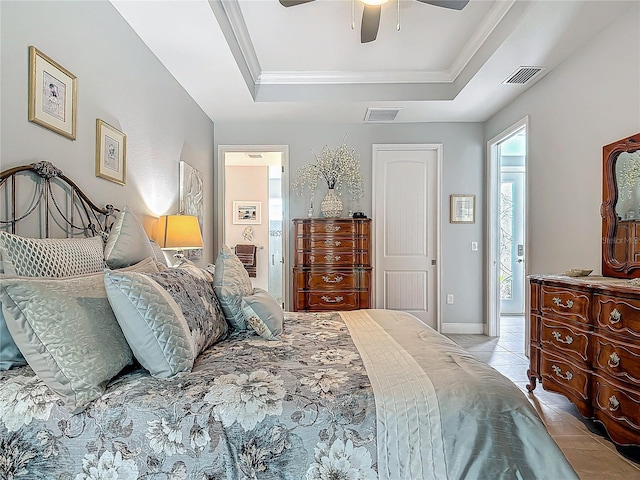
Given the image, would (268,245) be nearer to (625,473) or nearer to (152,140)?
(152,140)

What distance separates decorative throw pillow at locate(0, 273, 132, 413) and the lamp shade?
171cm

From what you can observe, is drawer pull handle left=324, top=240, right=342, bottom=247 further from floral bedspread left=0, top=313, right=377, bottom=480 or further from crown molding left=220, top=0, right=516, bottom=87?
floral bedspread left=0, top=313, right=377, bottom=480

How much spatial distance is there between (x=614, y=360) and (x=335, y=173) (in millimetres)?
3241

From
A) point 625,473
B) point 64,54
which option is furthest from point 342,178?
point 625,473

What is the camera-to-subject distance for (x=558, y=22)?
2609 mm

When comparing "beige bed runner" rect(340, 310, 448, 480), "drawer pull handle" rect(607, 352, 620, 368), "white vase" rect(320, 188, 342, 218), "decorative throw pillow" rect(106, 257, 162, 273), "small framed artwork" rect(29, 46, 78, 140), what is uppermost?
"small framed artwork" rect(29, 46, 78, 140)

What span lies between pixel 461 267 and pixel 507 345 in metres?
1.04

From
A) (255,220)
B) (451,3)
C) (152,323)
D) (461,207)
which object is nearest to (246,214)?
(255,220)

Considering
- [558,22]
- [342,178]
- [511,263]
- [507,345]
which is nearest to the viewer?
[558,22]

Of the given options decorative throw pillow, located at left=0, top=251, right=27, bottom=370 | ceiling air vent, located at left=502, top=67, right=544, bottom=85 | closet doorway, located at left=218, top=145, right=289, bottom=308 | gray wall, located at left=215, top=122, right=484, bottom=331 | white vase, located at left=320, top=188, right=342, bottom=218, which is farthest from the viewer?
closet doorway, located at left=218, top=145, right=289, bottom=308

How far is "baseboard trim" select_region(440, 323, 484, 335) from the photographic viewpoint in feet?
16.0

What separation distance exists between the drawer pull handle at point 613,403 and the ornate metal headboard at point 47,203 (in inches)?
114

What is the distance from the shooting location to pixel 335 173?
4.68 m

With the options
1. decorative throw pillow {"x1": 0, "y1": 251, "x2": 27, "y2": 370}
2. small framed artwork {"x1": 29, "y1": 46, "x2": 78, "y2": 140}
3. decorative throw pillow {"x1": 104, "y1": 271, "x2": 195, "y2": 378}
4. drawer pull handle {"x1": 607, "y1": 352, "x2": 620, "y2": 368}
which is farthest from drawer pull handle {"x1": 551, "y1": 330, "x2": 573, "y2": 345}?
small framed artwork {"x1": 29, "y1": 46, "x2": 78, "y2": 140}
